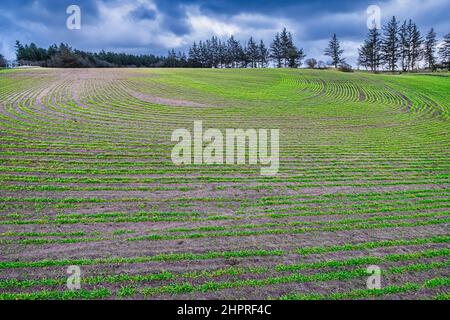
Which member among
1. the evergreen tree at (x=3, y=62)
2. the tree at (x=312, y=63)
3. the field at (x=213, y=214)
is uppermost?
the tree at (x=312, y=63)

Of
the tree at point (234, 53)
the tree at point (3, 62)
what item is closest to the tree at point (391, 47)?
the tree at point (234, 53)

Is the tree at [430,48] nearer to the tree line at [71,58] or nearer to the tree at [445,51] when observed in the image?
the tree at [445,51]

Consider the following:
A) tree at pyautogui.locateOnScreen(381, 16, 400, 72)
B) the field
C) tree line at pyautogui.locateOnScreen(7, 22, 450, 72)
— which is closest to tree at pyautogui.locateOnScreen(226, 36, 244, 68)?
tree line at pyautogui.locateOnScreen(7, 22, 450, 72)

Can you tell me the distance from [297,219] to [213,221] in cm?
375

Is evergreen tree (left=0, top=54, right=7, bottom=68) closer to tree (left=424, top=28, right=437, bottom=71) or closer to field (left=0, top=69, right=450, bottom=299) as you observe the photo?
field (left=0, top=69, right=450, bottom=299)

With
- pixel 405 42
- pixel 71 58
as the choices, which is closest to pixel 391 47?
pixel 405 42

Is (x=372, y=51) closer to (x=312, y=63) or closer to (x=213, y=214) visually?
(x=312, y=63)

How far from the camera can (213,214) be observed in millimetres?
12641

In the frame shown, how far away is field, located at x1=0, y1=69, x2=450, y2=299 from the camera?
27.9ft


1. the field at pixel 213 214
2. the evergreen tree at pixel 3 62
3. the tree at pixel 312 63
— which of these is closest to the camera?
the field at pixel 213 214

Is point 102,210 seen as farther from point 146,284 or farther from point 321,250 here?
point 321,250

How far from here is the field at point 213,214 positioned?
27.9 feet

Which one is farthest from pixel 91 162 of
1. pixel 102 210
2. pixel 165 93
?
pixel 165 93

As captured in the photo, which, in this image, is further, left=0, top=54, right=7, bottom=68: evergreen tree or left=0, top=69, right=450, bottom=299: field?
left=0, top=54, right=7, bottom=68: evergreen tree
